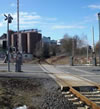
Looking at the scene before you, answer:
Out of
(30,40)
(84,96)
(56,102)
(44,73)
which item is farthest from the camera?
(30,40)

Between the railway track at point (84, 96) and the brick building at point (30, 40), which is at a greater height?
the brick building at point (30, 40)

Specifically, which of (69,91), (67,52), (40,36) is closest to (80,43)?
(67,52)

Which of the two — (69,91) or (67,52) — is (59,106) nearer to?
(69,91)

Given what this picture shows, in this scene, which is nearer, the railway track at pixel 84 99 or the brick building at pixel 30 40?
the railway track at pixel 84 99

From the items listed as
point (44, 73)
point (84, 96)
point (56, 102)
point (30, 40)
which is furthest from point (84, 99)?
point (30, 40)

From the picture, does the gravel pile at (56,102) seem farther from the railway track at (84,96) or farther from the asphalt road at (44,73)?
the asphalt road at (44,73)

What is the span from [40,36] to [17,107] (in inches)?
4899

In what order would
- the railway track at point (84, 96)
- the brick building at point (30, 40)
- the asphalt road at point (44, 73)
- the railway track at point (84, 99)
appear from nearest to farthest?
1. the railway track at point (84, 99)
2. the railway track at point (84, 96)
3. the asphalt road at point (44, 73)
4. the brick building at point (30, 40)

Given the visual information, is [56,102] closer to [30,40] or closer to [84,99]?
[84,99]

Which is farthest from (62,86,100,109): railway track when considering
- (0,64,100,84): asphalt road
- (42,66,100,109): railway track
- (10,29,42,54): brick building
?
(10,29,42,54): brick building

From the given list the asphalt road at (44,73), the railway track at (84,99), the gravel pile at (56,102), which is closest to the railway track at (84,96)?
the railway track at (84,99)

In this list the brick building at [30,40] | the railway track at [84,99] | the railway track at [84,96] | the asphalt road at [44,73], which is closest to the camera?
the railway track at [84,99]

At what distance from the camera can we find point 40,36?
433 feet

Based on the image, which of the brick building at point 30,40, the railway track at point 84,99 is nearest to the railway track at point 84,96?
the railway track at point 84,99
